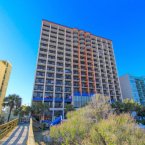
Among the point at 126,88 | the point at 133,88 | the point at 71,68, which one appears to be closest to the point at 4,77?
the point at 71,68

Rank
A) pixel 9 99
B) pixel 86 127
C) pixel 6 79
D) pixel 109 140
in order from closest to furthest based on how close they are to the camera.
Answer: pixel 109 140 → pixel 86 127 → pixel 6 79 → pixel 9 99

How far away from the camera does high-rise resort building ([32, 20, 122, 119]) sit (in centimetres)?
6019

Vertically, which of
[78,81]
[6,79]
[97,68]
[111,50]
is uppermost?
[111,50]

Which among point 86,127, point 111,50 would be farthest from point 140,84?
point 86,127

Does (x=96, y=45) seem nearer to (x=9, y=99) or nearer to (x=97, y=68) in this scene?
(x=97, y=68)

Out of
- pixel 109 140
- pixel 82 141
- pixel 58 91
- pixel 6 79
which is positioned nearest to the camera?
pixel 109 140

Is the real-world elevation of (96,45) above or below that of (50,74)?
above

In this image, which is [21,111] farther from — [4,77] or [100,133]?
[100,133]

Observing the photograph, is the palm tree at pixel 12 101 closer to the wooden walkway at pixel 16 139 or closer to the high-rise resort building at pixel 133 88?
the wooden walkway at pixel 16 139

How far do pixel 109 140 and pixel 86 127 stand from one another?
A: 226 inches

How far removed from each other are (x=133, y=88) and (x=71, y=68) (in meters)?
43.2

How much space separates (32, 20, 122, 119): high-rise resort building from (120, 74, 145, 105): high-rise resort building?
13.0 metres

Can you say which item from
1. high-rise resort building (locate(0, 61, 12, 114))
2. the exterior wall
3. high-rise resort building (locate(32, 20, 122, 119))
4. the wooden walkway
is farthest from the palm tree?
the exterior wall

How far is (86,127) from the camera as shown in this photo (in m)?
20.5
